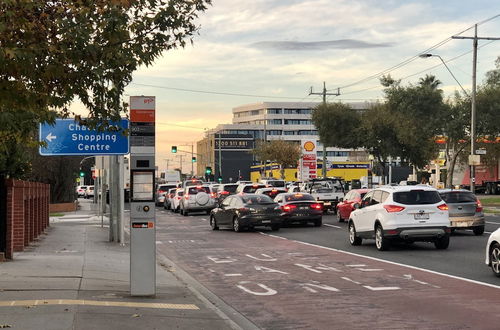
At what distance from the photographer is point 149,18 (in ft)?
33.8

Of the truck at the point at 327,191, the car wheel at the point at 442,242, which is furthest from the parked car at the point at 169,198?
the car wheel at the point at 442,242

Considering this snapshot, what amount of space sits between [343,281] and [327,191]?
86.9 ft

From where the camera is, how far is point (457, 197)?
2478cm

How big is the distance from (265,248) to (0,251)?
803cm

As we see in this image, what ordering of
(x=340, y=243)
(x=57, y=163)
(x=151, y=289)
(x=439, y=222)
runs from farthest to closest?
(x=57, y=163)
(x=340, y=243)
(x=439, y=222)
(x=151, y=289)

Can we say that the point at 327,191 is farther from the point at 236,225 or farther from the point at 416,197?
the point at 416,197

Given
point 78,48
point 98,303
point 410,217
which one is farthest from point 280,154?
point 78,48

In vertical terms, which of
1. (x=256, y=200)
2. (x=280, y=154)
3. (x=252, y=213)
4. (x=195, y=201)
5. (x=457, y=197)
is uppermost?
(x=280, y=154)

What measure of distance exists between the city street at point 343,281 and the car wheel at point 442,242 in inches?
12.2

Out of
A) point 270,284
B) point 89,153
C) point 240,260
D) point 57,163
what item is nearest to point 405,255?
point 240,260

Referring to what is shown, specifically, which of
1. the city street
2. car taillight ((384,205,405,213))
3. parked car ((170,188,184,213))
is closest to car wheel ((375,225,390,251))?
the city street

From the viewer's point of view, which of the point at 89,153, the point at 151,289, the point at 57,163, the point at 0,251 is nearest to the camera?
the point at 151,289

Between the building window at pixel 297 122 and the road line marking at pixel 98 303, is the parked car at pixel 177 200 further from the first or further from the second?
the building window at pixel 297 122

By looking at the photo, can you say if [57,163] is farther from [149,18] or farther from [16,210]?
[149,18]
